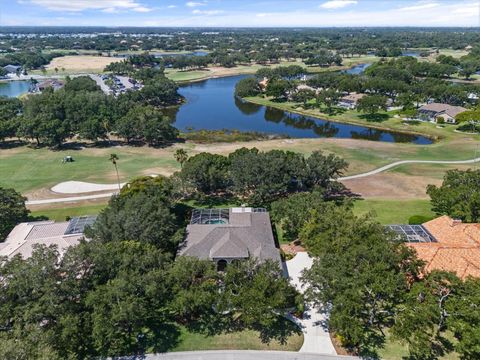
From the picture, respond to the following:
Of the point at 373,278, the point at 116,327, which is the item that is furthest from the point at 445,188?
the point at 116,327

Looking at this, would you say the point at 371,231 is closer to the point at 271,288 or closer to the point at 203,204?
the point at 271,288

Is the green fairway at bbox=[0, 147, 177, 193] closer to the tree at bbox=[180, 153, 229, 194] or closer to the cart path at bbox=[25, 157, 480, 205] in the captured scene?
the cart path at bbox=[25, 157, 480, 205]

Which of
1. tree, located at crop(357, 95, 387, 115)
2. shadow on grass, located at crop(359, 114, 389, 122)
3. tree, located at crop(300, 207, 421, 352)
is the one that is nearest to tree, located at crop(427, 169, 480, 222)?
tree, located at crop(300, 207, 421, 352)

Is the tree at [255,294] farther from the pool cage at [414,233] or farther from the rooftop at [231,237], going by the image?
the pool cage at [414,233]

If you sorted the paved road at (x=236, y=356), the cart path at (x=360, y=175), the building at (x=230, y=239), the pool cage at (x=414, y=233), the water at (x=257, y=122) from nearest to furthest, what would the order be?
the paved road at (x=236, y=356)
the building at (x=230, y=239)
the pool cage at (x=414, y=233)
the cart path at (x=360, y=175)
the water at (x=257, y=122)

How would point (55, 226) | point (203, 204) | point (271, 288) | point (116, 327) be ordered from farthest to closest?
point (203, 204) < point (55, 226) < point (271, 288) < point (116, 327)

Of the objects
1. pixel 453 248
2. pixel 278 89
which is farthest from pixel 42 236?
pixel 278 89

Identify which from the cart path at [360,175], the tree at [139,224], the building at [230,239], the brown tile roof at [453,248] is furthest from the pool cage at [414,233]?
the tree at [139,224]
